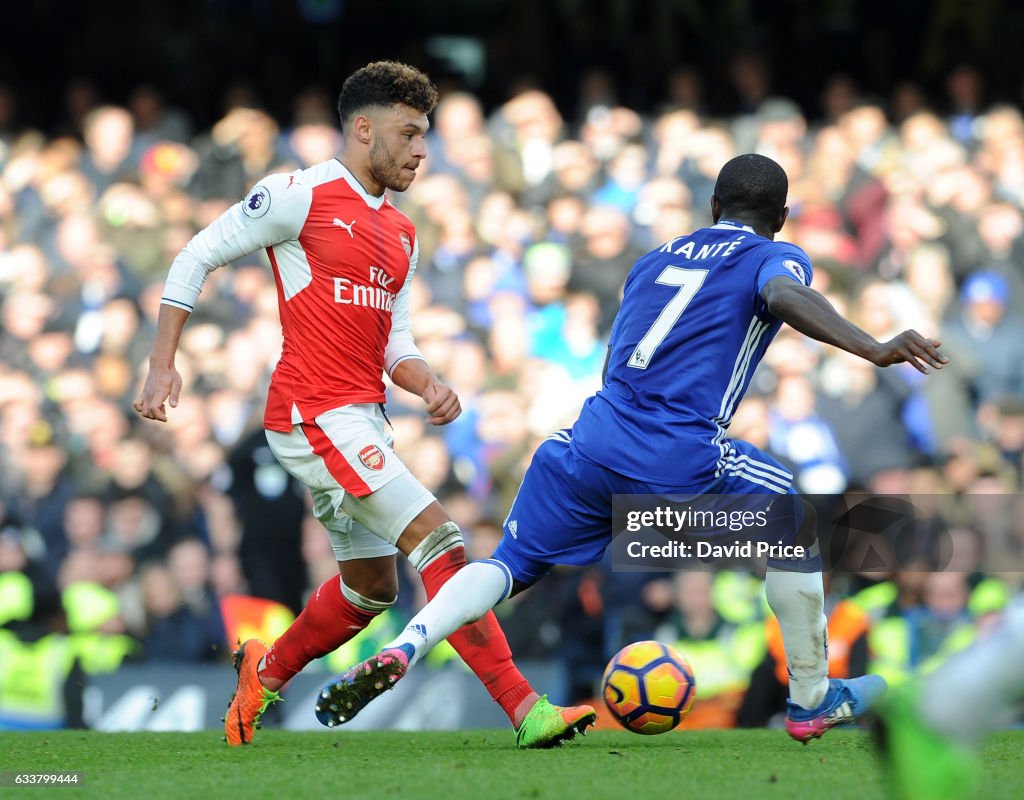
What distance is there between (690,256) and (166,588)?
5.09 m

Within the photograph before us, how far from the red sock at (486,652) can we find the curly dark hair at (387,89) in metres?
1.72

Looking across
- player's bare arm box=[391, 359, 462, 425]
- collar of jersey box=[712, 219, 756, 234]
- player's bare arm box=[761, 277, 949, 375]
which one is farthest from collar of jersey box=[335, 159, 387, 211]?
player's bare arm box=[761, 277, 949, 375]

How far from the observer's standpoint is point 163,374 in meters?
5.91

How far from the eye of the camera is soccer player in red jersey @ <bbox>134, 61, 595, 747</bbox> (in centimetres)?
603

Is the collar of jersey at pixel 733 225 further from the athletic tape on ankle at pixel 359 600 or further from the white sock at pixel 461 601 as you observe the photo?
the athletic tape on ankle at pixel 359 600

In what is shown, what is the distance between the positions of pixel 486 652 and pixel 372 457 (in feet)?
2.74

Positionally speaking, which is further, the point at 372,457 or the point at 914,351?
the point at 372,457

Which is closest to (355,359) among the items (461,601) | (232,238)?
(232,238)

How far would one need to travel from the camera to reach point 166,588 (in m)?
9.87

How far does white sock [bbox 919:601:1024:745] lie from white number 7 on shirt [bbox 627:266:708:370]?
236 cm

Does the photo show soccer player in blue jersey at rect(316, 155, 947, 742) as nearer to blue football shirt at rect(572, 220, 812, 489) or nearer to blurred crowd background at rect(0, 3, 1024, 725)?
blue football shirt at rect(572, 220, 812, 489)

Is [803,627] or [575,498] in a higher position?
[575,498]

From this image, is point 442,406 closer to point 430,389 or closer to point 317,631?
point 430,389

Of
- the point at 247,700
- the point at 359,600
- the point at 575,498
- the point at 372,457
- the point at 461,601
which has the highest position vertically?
the point at 372,457
